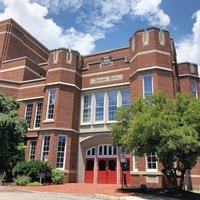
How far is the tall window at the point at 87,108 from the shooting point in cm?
2554

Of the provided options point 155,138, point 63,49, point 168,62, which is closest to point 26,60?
point 63,49

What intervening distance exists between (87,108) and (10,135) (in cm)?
794

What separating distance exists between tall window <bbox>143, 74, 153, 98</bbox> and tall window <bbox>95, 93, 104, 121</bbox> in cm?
527

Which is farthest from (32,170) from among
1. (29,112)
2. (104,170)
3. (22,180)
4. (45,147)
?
(29,112)

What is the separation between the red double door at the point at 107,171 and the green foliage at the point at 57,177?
3.82 metres

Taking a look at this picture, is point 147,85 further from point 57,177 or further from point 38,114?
point 38,114

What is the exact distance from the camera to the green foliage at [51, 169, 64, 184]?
2111cm

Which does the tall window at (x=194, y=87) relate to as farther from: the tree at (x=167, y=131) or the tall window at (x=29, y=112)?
the tall window at (x=29, y=112)

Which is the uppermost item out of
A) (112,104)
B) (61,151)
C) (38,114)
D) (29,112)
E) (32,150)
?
(112,104)

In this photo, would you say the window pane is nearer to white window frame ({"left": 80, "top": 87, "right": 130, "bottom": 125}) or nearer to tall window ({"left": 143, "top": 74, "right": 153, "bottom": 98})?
tall window ({"left": 143, "top": 74, "right": 153, "bottom": 98})

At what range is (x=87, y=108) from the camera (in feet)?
85.0

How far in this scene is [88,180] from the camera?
23.9m

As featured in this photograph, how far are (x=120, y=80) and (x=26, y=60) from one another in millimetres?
13947

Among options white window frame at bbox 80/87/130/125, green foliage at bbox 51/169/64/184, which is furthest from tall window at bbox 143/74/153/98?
green foliage at bbox 51/169/64/184
